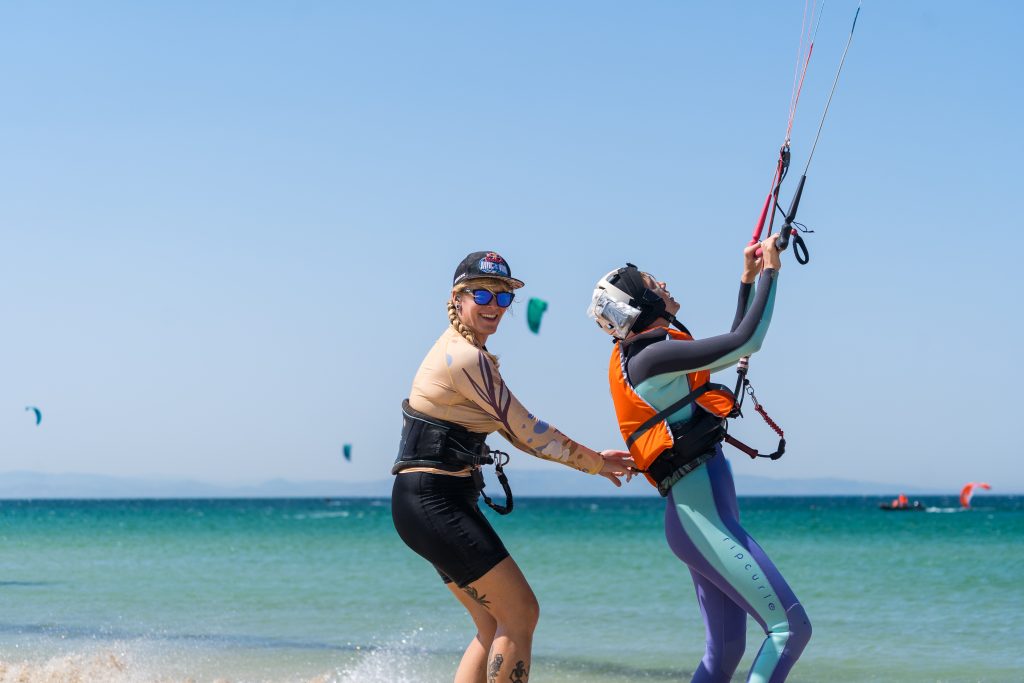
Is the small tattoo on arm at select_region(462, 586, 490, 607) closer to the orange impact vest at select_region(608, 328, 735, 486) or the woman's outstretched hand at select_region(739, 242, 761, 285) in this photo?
the orange impact vest at select_region(608, 328, 735, 486)

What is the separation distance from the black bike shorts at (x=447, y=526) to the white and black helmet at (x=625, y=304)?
950 millimetres

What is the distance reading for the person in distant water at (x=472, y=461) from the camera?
17.0ft

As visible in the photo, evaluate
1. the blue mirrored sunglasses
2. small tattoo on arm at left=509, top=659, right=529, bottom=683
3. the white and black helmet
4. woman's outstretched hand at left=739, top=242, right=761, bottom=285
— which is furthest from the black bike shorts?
woman's outstretched hand at left=739, top=242, right=761, bottom=285

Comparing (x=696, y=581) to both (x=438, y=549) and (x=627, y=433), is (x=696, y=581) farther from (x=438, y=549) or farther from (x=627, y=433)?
(x=438, y=549)

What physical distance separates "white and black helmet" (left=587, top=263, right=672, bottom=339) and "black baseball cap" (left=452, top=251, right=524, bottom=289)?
1.36ft

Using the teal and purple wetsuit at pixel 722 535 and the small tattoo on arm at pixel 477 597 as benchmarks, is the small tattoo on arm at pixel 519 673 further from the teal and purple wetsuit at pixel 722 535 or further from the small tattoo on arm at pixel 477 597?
the teal and purple wetsuit at pixel 722 535

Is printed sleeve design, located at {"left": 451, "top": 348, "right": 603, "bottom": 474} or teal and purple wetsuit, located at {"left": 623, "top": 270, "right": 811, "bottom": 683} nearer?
teal and purple wetsuit, located at {"left": 623, "top": 270, "right": 811, "bottom": 683}

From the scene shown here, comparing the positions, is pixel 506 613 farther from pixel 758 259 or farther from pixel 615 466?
pixel 758 259

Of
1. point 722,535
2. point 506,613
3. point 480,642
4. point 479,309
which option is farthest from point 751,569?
point 479,309

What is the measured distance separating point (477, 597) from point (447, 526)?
347mm

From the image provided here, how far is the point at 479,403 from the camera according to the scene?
5.24 metres

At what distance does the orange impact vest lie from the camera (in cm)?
524

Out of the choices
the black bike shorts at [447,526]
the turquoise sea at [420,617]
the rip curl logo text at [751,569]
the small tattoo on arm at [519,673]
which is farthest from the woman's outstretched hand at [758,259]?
the turquoise sea at [420,617]

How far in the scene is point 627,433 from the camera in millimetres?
5387
